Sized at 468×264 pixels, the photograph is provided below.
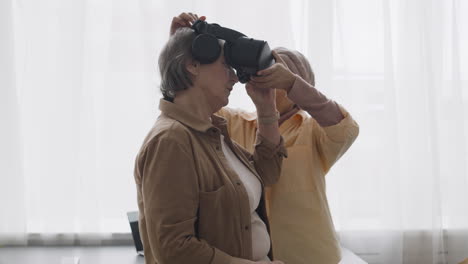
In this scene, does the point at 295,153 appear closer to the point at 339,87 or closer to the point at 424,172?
the point at 339,87

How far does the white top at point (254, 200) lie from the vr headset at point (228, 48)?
20cm

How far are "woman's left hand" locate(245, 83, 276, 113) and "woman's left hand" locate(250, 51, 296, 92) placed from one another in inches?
2.1

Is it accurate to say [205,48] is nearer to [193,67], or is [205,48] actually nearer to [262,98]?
[193,67]

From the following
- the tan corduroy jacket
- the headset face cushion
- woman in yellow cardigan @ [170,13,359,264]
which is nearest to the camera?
the tan corduroy jacket

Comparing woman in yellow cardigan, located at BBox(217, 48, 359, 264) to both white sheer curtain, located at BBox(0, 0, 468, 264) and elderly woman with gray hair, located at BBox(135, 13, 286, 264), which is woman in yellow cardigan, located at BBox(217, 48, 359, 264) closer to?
elderly woman with gray hair, located at BBox(135, 13, 286, 264)

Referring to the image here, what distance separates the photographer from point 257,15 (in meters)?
2.35

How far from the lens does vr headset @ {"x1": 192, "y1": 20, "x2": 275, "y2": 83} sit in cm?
115

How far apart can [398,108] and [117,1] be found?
1.32 m

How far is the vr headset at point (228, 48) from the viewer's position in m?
1.15

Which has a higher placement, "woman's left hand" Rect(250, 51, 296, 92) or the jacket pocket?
"woman's left hand" Rect(250, 51, 296, 92)

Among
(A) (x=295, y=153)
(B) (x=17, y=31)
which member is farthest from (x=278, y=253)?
(B) (x=17, y=31)

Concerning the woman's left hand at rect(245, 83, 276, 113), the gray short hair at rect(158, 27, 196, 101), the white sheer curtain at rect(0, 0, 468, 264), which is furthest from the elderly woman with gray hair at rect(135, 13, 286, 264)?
the white sheer curtain at rect(0, 0, 468, 264)

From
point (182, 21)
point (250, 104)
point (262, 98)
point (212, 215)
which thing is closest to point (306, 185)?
point (262, 98)

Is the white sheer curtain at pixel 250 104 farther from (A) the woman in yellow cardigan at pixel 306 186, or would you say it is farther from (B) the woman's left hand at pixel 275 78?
(B) the woman's left hand at pixel 275 78
